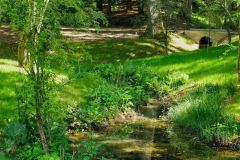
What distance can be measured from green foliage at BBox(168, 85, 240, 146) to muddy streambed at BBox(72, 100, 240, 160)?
0.36 m

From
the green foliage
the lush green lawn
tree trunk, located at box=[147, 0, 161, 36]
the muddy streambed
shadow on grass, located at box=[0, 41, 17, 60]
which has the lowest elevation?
the muddy streambed

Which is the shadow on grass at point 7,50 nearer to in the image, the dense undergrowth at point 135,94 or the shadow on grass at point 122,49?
the shadow on grass at point 122,49

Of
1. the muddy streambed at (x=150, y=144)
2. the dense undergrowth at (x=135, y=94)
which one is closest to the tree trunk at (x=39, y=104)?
the dense undergrowth at (x=135, y=94)

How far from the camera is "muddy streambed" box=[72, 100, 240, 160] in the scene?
14781 millimetres

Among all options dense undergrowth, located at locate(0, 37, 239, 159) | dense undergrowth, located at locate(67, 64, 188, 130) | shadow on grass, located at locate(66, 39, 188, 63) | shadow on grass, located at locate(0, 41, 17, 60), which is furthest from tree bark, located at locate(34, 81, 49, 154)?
shadow on grass, located at locate(66, 39, 188, 63)

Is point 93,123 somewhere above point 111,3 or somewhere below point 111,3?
below

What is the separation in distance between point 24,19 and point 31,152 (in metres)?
3.03

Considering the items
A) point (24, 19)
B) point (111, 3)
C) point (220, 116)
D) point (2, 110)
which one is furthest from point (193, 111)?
point (111, 3)

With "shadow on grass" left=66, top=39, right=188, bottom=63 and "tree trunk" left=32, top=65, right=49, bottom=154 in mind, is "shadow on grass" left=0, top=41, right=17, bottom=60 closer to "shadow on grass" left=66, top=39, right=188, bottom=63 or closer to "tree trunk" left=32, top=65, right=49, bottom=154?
"shadow on grass" left=66, top=39, right=188, bottom=63

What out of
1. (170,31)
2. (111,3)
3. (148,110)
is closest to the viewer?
(148,110)

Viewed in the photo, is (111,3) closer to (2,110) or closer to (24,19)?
(2,110)

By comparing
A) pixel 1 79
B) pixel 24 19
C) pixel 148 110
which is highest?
pixel 24 19

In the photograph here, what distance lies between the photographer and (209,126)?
1597 centimetres

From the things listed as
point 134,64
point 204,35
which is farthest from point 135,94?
point 204,35
